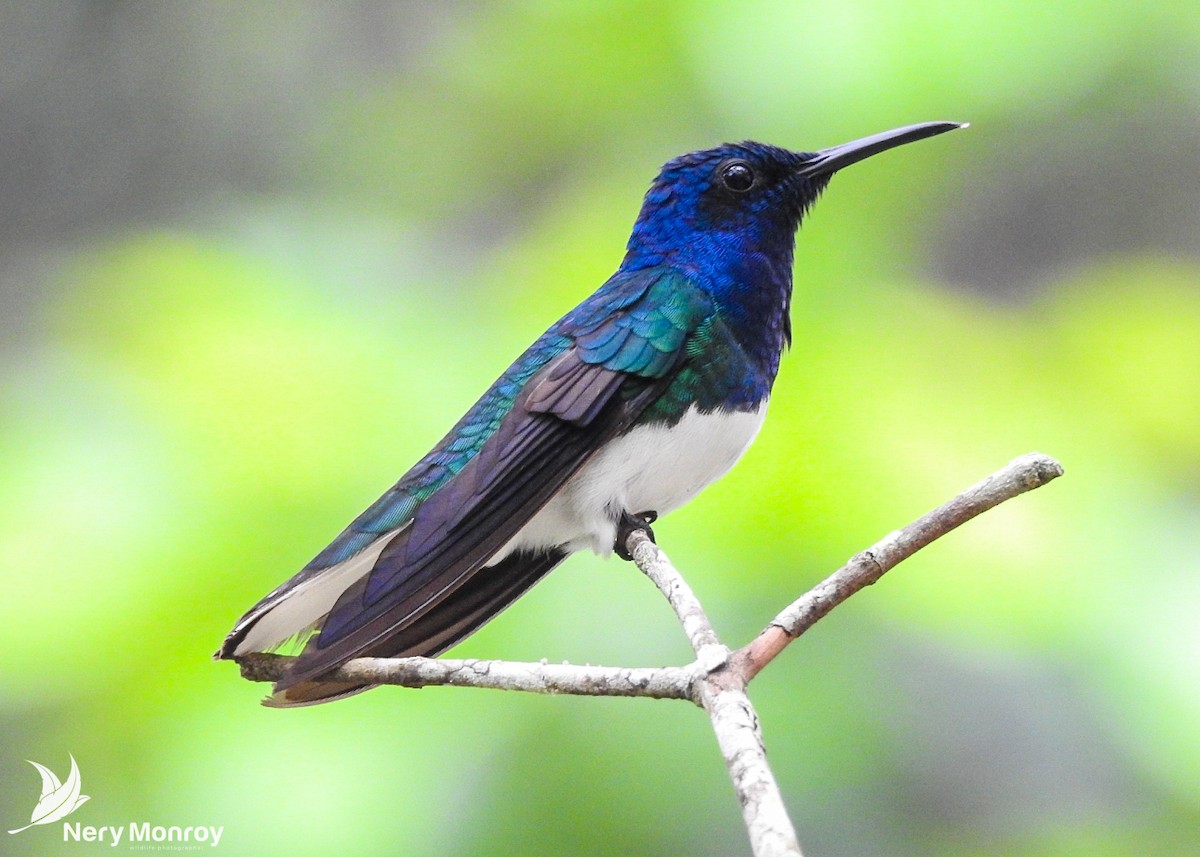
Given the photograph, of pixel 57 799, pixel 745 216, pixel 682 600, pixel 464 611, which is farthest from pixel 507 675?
pixel 57 799

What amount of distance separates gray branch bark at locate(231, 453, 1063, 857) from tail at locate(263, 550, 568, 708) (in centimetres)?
15

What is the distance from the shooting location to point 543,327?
2.07 metres

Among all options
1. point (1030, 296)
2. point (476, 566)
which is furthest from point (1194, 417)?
point (476, 566)

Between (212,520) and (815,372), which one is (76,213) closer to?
(212,520)

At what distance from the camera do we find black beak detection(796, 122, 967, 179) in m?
1.60

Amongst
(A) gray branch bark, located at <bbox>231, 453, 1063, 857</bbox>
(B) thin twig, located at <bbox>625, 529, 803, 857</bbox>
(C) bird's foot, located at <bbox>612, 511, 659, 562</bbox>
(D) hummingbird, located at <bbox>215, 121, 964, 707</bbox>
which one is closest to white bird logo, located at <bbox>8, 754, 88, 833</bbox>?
(D) hummingbird, located at <bbox>215, 121, 964, 707</bbox>

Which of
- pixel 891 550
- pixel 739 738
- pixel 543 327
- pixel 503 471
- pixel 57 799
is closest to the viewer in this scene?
pixel 739 738

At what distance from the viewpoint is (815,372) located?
201 cm

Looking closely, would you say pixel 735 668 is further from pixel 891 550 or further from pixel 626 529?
pixel 626 529

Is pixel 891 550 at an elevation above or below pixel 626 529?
below

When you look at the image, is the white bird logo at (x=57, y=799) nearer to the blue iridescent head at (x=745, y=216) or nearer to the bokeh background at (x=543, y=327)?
the bokeh background at (x=543, y=327)

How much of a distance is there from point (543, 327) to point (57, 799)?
1.05 m

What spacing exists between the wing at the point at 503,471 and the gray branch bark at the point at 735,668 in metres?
0.08

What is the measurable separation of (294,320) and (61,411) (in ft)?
1.46
